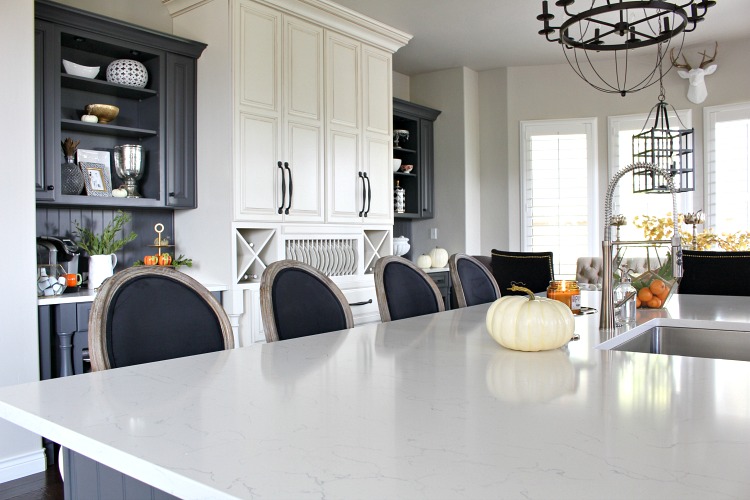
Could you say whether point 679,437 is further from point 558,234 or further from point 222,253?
point 558,234

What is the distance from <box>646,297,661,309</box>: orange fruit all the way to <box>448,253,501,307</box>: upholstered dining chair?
2.31 feet

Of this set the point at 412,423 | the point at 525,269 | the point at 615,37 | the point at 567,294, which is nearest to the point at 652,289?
the point at 567,294

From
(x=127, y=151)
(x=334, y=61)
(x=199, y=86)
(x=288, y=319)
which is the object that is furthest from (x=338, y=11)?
(x=288, y=319)

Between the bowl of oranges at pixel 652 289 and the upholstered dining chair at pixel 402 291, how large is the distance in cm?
72

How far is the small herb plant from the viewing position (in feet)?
11.4

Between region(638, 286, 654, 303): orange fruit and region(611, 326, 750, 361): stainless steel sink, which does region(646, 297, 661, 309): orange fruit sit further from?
region(611, 326, 750, 361): stainless steel sink

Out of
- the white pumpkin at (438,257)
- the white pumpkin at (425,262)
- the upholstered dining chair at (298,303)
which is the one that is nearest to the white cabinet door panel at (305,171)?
the white pumpkin at (425,262)

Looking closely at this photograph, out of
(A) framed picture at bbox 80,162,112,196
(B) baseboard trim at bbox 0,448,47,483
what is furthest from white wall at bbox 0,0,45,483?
(A) framed picture at bbox 80,162,112,196

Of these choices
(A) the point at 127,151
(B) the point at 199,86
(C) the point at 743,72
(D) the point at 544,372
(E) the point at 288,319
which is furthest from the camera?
(C) the point at 743,72

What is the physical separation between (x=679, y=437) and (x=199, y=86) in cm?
363

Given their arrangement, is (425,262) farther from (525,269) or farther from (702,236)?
(702,236)

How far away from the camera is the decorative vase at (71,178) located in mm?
3352

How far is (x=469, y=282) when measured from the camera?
2746mm

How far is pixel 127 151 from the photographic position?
358 centimetres
